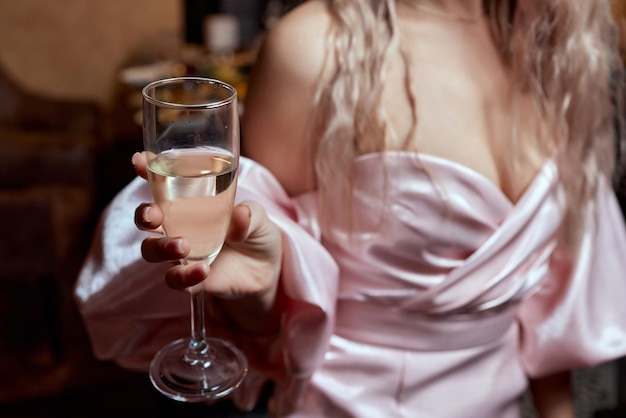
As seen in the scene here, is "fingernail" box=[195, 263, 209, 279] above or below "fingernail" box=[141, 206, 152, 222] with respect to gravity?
below

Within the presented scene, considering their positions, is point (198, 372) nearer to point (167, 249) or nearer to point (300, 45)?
point (167, 249)

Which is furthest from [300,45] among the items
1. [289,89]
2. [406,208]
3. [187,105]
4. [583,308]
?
[583,308]

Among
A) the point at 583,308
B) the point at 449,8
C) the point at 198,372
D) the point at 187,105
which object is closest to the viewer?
the point at 187,105

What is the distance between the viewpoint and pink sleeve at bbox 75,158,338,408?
93cm

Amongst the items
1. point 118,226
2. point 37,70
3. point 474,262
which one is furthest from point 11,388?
point 37,70

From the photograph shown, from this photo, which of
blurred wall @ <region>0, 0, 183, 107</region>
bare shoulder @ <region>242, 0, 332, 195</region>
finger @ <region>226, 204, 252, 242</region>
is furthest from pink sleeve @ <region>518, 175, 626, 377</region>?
blurred wall @ <region>0, 0, 183, 107</region>

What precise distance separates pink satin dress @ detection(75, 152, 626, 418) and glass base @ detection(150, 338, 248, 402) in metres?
0.12

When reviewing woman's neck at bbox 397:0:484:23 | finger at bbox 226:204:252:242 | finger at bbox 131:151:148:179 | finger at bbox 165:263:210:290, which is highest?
woman's neck at bbox 397:0:484:23

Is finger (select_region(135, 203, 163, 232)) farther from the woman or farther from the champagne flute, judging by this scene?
the woman

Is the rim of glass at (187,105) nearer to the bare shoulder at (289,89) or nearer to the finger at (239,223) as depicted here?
the finger at (239,223)

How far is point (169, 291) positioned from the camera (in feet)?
3.13

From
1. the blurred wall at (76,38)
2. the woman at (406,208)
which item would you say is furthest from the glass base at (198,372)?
the blurred wall at (76,38)

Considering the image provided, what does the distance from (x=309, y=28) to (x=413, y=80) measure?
15 centimetres

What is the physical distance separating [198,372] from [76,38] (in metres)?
3.42
